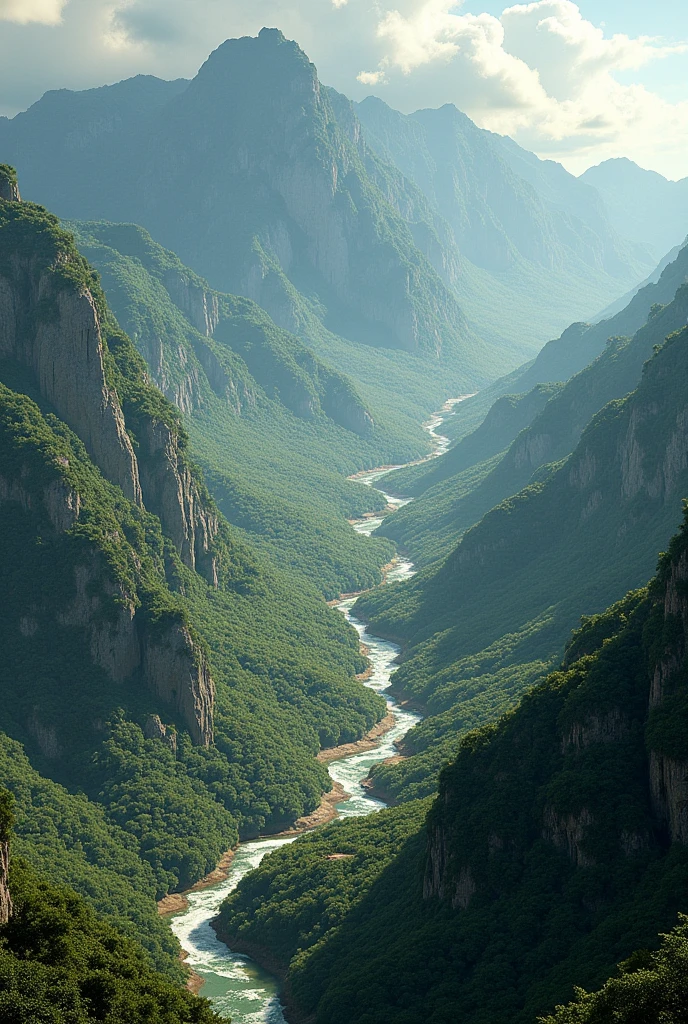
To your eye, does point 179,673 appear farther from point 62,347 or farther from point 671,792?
point 671,792

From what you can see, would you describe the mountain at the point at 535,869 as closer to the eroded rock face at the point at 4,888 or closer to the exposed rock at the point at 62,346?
the eroded rock face at the point at 4,888

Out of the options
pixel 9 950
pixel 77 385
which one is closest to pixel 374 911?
pixel 9 950

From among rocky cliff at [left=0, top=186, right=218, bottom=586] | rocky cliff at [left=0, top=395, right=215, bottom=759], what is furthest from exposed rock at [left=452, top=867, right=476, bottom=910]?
rocky cliff at [left=0, top=186, right=218, bottom=586]

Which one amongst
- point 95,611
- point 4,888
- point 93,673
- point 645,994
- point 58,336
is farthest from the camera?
point 58,336

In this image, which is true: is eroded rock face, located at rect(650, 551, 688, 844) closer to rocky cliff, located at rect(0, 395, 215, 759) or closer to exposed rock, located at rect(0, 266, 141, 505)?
rocky cliff, located at rect(0, 395, 215, 759)

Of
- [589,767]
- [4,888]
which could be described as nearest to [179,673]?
[589,767]

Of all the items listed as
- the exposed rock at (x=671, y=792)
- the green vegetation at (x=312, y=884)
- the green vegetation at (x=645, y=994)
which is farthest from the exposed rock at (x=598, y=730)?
the green vegetation at (x=645, y=994)
